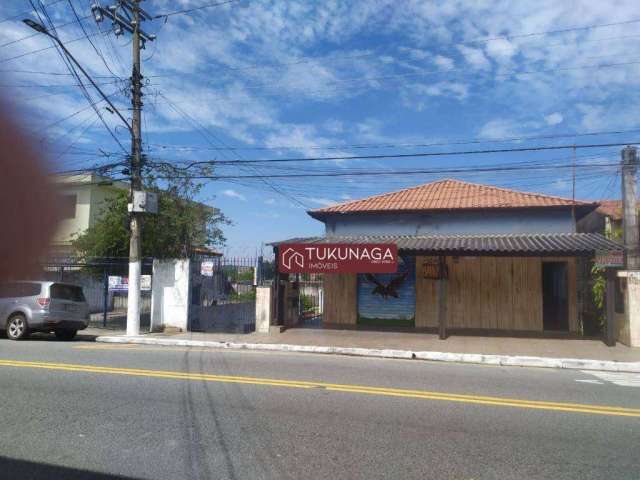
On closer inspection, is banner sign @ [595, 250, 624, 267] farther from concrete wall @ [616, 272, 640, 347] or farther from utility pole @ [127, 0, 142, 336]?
utility pole @ [127, 0, 142, 336]

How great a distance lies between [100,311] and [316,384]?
17.1 meters

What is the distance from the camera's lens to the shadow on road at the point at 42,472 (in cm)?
443

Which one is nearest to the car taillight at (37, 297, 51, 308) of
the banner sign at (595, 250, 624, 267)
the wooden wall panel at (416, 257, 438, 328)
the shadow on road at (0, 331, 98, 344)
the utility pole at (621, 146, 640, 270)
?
the shadow on road at (0, 331, 98, 344)

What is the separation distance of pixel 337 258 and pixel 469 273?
15.2ft

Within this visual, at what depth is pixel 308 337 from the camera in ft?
50.2

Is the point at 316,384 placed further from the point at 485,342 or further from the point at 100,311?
the point at 100,311

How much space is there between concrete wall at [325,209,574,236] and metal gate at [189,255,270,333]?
3.83 metres

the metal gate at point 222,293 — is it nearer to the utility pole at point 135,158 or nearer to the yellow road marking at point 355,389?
the utility pole at point 135,158

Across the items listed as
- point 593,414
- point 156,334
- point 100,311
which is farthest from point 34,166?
point 100,311

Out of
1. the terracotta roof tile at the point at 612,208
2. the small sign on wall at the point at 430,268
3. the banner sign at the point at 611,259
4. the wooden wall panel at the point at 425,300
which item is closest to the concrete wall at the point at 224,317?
the wooden wall panel at the point at 425,300

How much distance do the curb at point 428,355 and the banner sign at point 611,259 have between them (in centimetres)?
270

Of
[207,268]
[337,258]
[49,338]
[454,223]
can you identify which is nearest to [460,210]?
[454,223]

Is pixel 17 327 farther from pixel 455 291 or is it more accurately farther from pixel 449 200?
Result: pixel 449 200

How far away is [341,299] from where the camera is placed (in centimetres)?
1845
